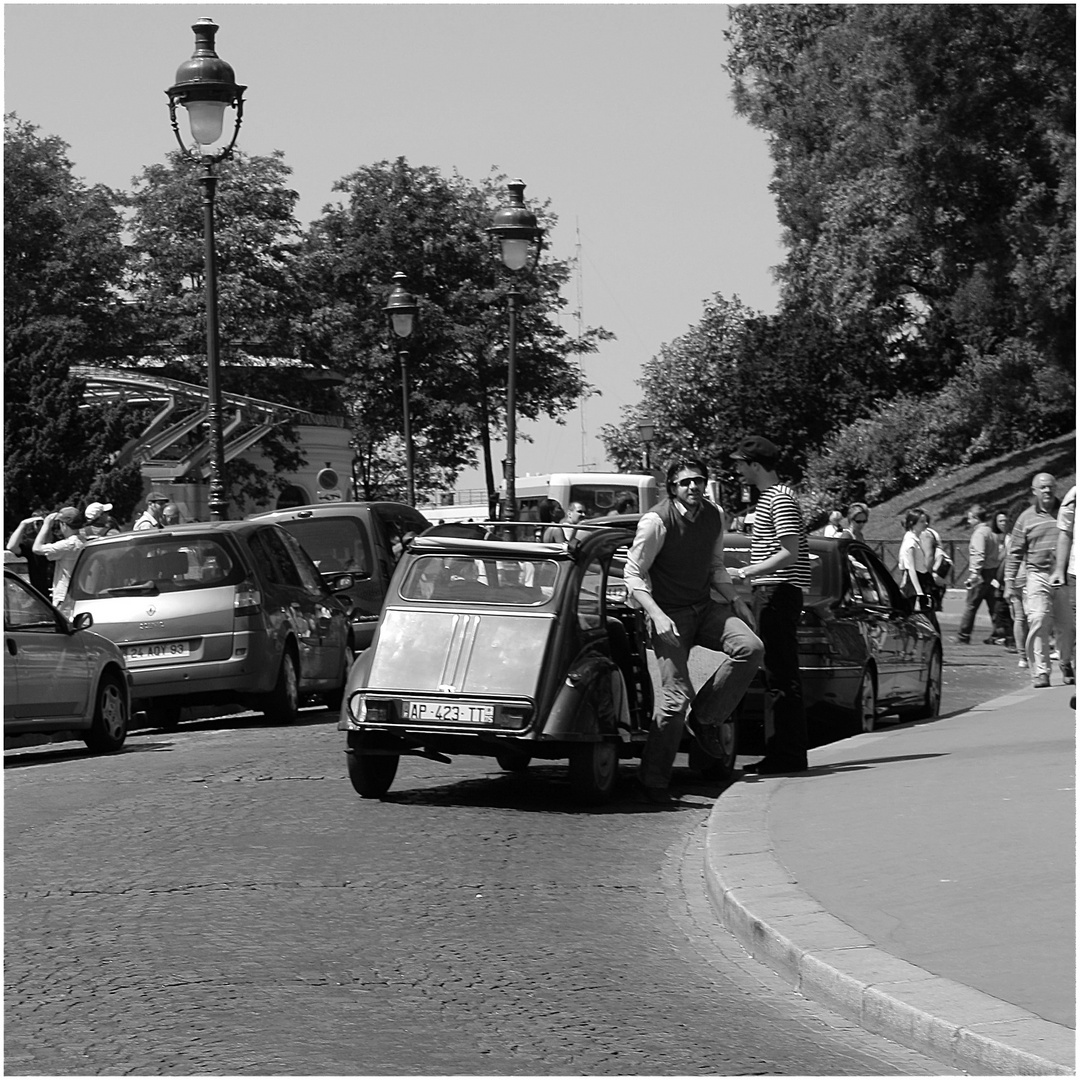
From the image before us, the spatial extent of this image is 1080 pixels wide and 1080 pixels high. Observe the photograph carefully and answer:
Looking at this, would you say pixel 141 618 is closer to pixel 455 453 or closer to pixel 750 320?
pixel 455 453

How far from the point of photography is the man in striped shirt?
11406 mm

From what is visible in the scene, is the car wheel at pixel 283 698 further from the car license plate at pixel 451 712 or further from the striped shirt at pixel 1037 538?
the striped shirt at pixel 1037 538

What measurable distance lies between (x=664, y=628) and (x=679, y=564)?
54 centimetres

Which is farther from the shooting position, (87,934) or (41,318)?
(41,318)

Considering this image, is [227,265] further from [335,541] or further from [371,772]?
[371,772]

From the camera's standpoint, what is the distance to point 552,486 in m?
44.7

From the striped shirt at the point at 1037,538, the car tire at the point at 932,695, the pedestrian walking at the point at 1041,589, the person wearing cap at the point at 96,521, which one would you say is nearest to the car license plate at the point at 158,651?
the person wearing cap at the point at 96,521

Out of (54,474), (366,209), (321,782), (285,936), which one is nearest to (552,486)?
(54,474)

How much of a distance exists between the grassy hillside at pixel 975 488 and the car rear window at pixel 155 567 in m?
28.0

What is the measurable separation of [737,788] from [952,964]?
4.52 m

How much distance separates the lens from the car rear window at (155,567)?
16375 millimetres

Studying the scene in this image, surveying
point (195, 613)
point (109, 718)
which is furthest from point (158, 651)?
point (109, 718)

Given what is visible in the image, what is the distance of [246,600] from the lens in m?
16.3

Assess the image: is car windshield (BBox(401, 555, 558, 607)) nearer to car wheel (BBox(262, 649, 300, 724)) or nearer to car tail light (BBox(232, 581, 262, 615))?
car tail light (BBox(232, 581, 262, 615))
